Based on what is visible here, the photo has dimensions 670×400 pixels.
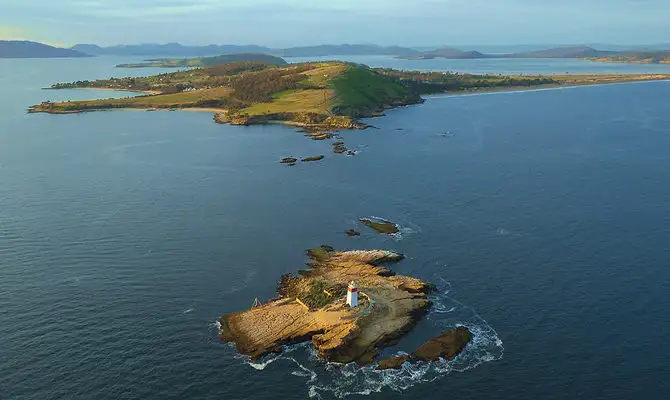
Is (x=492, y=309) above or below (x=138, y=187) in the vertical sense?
below

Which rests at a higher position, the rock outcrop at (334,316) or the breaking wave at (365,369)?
the rock outcrop at (334,316)

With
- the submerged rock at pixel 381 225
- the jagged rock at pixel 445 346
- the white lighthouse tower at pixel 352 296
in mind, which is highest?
the submerged rock at pixel 381 225

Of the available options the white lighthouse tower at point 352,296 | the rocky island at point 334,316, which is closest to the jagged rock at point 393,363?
the rocky island at point 334,316

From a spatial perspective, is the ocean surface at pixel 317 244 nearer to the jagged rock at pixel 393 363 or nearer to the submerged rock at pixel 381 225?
the jagged rock at pixel 393 363

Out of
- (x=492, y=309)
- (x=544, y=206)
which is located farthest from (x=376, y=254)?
(x=544, y=206)

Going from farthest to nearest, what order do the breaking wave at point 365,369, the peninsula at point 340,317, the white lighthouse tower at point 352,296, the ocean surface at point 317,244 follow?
1. the white lighthouse tower at point 352,296
2. the peninsula at point 340,317
3. the ocean surface at point 317,244
4. the breaking wave at point 365,369

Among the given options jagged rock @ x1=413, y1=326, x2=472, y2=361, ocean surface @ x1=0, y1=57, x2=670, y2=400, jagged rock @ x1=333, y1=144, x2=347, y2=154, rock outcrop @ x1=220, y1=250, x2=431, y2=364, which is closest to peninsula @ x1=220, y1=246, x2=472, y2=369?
rock outcrop @ x1=220, y1=250, x2=431, y2=364

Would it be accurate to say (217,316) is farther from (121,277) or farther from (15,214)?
(15,214)
